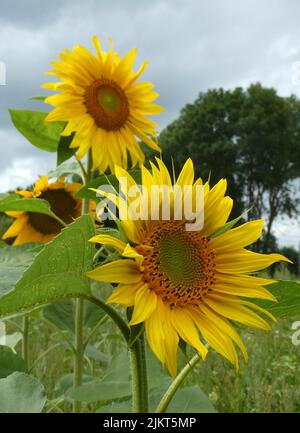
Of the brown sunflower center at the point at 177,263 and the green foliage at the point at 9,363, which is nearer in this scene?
the brown sunflower center at the point at 177,263

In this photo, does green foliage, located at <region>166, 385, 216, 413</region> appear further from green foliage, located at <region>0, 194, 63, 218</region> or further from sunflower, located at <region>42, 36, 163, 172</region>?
sunflower, located at <region>42, 36, 163, 172</region>

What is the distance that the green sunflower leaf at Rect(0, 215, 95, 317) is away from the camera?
64cm

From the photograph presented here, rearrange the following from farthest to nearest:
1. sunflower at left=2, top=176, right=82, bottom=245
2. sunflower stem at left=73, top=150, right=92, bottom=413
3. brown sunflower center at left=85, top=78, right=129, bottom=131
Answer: sunflower at left=2, top=176, right=82, bottom=245 < brown sunflower center at left=85, top=78, right=129, bottom=131 < sunflower stem at left=73, top=150, right=92, bottom=413

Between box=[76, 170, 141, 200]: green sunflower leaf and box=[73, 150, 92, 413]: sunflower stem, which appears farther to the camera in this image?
box=[73, 150, 92, 413]: sunflower stem

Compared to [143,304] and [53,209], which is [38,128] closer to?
[53,209]

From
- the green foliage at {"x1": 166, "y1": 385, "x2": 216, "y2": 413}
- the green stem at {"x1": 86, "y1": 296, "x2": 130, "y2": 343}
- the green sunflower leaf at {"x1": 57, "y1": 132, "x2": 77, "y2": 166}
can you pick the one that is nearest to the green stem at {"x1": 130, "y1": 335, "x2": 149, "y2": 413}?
the green stem at {"x1": 86, "y1": 296, "x2": 130, "y2": 343}

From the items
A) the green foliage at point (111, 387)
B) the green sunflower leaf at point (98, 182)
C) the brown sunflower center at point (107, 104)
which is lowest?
the green foliage at point (111, 387)

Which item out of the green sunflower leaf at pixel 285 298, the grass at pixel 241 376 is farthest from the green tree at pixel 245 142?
the green sunflower leaf at pixel 285 298

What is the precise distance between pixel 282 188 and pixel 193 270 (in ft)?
67.5

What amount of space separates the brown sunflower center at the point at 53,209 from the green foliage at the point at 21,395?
1.03 meters

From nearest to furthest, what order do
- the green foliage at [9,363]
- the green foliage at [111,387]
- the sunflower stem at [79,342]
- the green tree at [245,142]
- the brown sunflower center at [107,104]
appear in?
the green foliage at [111,387]
the green foliage at [9,363]
the sunflower stem at [79,342]
the brown sunflower center at [107,104]
the green tree at [245,142]

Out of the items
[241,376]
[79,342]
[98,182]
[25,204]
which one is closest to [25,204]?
[25,204]

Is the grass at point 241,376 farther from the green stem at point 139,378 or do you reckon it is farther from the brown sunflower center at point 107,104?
the green stem at point 139,378

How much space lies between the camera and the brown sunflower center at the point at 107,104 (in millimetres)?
1762
